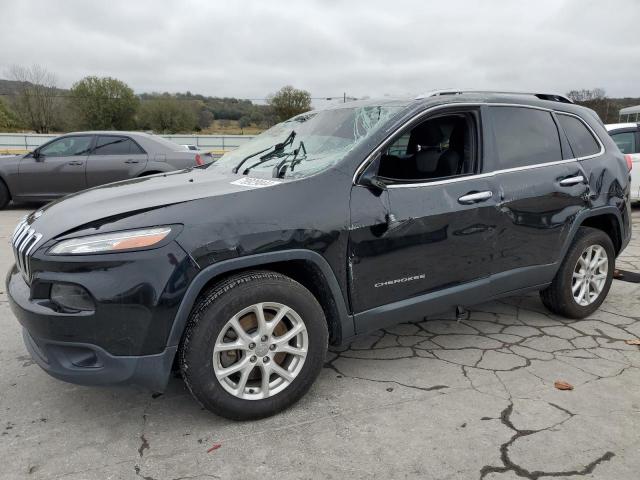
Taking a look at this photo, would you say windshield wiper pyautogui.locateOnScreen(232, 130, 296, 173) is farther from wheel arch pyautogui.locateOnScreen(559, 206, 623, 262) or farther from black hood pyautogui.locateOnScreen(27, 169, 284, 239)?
wheel arch pyautogui.locateOnScreen(559, 206, 623, 262)

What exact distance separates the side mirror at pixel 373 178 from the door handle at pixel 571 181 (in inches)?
62.8

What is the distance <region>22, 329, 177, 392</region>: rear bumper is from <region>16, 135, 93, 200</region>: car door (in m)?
7.75

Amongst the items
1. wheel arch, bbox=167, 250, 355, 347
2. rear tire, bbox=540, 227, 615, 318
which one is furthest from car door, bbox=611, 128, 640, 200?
wheel arch, bbox=167, 250, 355, 347

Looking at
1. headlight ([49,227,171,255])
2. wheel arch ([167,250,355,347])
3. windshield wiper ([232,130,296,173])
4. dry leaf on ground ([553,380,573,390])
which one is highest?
windshield wiper ([232,130,296,173])

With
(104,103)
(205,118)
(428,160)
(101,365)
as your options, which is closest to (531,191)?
(428,160)

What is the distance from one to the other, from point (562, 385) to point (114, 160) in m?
8.42

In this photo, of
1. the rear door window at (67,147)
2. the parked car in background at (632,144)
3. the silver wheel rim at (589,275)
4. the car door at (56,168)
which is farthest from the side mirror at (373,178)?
the rear door window at (67,147)

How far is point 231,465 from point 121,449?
565 millimetres

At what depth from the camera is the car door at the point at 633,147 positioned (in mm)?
9086

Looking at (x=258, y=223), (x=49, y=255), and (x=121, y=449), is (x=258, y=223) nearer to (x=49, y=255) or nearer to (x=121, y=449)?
(x=49, y=255)

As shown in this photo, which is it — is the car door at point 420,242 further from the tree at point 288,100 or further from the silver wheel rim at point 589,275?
the tree at point 288,100

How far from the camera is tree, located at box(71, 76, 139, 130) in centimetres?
5912

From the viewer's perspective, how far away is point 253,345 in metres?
2.68

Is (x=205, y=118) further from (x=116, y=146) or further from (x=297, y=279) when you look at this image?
(x=297, y=279)
